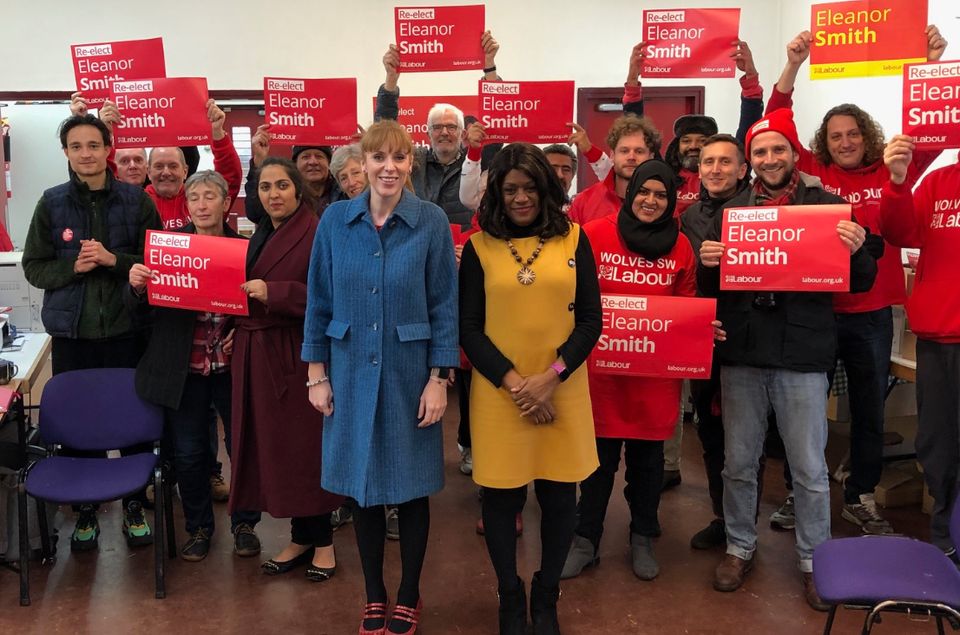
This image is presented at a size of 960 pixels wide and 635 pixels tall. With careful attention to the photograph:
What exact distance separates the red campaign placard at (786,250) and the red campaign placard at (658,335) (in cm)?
17

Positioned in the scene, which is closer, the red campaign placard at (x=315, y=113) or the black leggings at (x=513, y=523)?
the black leggings at (x=513, y=523)

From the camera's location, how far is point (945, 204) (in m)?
2.96

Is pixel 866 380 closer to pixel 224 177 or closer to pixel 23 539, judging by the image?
pixel 224 177

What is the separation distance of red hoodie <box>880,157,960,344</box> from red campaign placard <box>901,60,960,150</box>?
16 centimetres

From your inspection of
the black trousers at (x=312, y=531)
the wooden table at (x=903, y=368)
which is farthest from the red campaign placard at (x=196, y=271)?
the wooden table at (x=903, y=368)

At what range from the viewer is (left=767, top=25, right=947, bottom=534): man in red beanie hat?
3.35 meters

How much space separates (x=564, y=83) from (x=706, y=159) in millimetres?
1071

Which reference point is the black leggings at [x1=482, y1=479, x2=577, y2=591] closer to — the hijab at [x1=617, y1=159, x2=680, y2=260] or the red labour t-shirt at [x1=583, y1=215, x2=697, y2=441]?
the red labour t-shirt at [x1=583, y1=215, x2=697, y2=441]

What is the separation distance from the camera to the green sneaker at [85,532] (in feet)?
11.3

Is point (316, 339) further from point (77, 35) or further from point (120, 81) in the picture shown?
point (77, 35)

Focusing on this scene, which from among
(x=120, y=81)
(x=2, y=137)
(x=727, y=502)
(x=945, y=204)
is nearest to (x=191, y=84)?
(x=120, y=81)

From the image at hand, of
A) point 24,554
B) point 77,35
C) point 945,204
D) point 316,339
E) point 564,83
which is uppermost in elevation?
point 77,35

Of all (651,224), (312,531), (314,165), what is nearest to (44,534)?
(312,531)

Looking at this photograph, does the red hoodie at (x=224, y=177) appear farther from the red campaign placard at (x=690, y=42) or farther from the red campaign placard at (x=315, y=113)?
the red campaign placard at (x=690, y=42)
